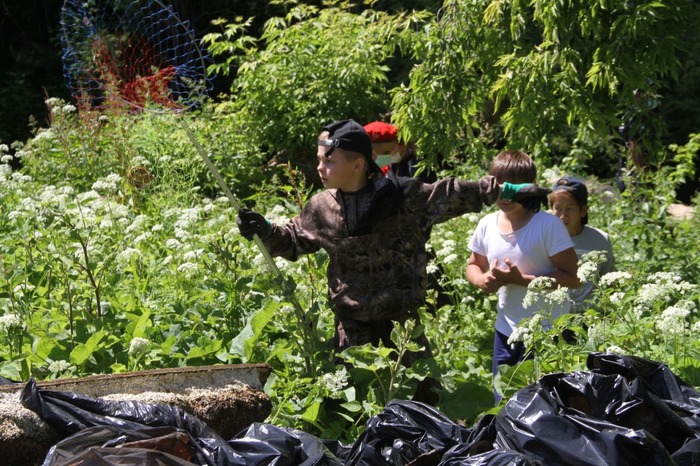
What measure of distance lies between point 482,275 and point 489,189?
0.52 m

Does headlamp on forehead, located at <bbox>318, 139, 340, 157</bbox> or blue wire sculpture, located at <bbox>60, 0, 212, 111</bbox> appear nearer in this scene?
headlamp on forehead, located at <bbox>318, 139, 340, 157</bbox>

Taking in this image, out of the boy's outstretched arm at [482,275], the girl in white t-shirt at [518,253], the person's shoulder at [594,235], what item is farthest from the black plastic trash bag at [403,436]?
the person's shoulder at [594,235]

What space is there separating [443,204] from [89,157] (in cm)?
580

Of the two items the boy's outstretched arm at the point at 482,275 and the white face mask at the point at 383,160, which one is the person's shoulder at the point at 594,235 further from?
the white face mask at the point at 383,160

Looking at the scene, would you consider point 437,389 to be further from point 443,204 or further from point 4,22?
point 4,22

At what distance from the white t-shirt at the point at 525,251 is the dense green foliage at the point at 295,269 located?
0.29m

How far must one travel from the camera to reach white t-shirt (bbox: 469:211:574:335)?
4289mm

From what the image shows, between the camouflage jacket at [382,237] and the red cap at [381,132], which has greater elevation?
the camouflage jacket at [382,237]

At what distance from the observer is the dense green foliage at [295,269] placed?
3.97m

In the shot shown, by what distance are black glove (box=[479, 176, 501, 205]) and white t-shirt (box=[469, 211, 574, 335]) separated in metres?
0.31

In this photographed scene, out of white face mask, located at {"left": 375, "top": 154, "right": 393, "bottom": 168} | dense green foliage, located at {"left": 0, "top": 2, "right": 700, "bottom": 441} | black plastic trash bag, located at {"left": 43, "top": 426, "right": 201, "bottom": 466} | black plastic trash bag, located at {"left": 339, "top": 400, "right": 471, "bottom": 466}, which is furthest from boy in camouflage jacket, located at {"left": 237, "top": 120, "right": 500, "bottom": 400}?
white face mask, located at {"left": 375, "top": 154, "right": 393, "bottom": 168}

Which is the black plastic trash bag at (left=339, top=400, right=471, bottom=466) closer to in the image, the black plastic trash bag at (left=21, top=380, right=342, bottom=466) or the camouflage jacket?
the black plastic trash bag at (left=21, top=380, right=342, bottom=466)

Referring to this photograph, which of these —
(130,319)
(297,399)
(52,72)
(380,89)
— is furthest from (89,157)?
(52,72)

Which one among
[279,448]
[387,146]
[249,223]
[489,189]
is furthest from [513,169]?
[387,146]
